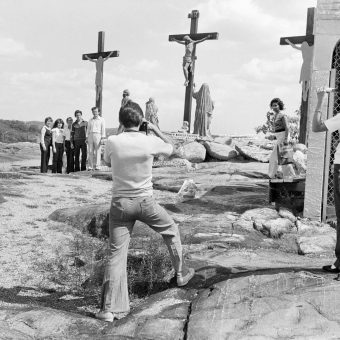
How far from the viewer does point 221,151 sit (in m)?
19.8

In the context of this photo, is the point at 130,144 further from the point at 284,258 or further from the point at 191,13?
the point at 191,13

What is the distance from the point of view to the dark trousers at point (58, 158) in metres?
16.0

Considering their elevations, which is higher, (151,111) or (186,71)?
(186,71)

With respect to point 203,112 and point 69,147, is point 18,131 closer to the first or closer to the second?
point 203,112

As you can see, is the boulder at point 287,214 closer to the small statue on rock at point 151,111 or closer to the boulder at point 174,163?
the boulder at point 174,163

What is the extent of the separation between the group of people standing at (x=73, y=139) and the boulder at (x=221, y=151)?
448 centimetres

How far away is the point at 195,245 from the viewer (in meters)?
7.02

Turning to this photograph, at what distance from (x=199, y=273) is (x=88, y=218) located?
11.4 feet

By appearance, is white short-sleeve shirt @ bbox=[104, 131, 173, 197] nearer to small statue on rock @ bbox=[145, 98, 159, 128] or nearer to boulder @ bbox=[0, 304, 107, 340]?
boulder @ bbox=[0, 304, 107, 340]

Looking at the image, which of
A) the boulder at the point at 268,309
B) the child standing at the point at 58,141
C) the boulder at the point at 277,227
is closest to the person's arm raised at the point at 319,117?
the boulder at the point at 268,309

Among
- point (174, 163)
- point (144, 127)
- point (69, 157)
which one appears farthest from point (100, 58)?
point (144, 127)

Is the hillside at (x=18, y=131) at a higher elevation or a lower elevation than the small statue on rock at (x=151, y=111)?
lower

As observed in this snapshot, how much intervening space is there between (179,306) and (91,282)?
1.51 m

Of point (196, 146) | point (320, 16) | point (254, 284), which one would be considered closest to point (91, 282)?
point (254, 284)
